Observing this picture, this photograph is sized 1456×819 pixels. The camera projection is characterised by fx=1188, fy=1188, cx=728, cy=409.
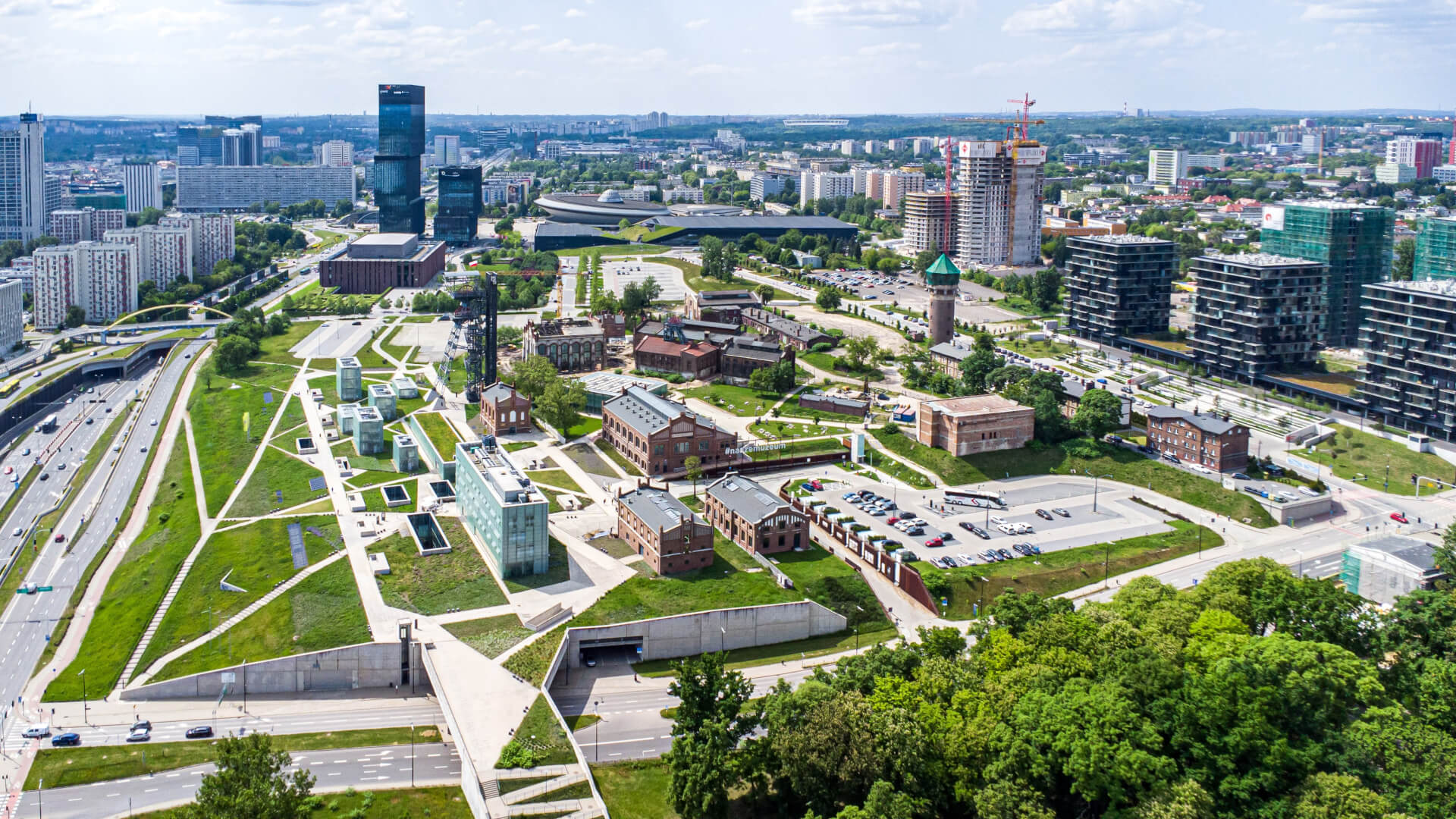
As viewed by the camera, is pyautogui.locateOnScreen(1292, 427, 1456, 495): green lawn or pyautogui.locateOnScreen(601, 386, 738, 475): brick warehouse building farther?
pyautogui.locateOnScreen(1292, 427, 1456, 495): green lawn

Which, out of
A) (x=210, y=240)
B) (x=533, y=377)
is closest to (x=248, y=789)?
(x=533, y=377)

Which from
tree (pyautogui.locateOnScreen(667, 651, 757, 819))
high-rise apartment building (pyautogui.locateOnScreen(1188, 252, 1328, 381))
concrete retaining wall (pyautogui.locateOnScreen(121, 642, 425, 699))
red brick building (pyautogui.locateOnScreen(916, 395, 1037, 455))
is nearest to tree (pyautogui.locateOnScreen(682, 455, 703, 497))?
red brick building (pyautogui.locateOnScreen(916, 395, 1037, 455))

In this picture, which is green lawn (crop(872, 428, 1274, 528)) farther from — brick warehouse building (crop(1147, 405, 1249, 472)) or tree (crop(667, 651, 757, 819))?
tree (crop(667, 651, 757, 819))

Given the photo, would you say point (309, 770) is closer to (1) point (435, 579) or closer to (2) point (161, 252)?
(1) point (435, 579)

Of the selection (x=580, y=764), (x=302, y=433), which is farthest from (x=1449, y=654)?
(x=302, y=433)

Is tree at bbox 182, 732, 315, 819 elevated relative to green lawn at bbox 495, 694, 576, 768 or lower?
elevated

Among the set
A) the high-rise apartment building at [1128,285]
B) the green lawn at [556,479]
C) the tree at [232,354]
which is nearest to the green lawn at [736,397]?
the green lawn at [556,479]

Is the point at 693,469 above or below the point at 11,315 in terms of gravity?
below
